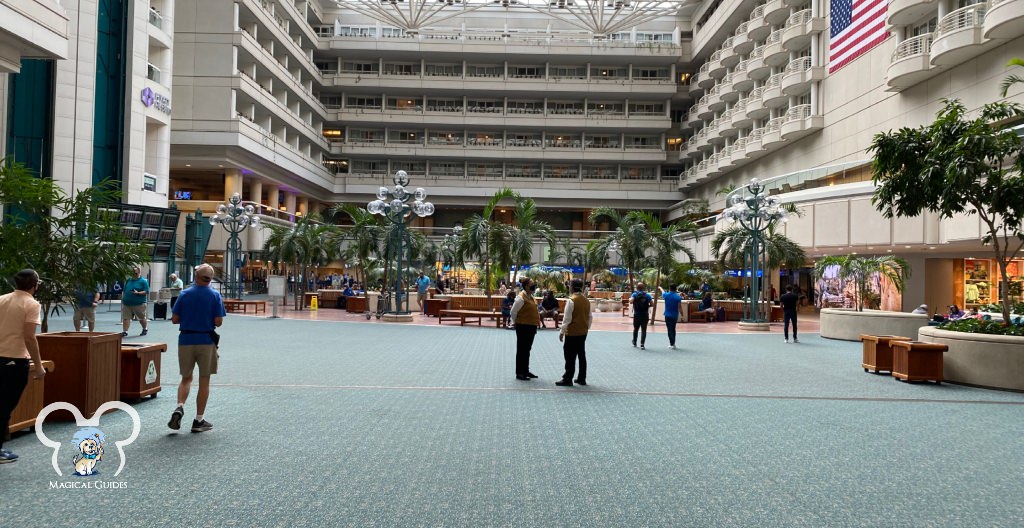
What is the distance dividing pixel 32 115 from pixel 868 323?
3028cm

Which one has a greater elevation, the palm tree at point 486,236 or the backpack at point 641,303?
the palm tree at point 486,236

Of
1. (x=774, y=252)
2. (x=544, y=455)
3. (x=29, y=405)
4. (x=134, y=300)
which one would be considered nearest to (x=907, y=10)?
(x=774, y=252)

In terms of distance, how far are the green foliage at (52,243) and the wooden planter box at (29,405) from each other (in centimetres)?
181

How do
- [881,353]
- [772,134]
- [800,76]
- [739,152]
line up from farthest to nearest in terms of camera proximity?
[739,152]
[772,134]
[800,76]
[881,353]

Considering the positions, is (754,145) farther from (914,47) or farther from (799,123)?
(914,47)

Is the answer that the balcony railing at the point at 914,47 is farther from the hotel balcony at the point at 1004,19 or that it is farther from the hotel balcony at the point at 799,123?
the hotel balcony at the point at 799,123

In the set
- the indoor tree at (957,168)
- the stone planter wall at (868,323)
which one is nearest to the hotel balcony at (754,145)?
the stone planter wall at (868,323)

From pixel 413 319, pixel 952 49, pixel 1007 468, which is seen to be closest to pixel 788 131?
pixel 952 49

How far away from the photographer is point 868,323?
1798cm

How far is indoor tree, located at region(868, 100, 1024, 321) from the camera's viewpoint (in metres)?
10.9

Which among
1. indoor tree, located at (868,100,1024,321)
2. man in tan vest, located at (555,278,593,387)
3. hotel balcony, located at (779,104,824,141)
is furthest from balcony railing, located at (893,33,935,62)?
man in tan vest, located at (555,278,593,387)

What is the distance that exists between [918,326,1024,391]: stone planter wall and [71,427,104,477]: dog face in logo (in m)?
11.3

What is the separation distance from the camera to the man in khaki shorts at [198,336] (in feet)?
21.5

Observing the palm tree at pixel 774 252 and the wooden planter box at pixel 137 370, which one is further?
the palm tree at pixel 774 252
